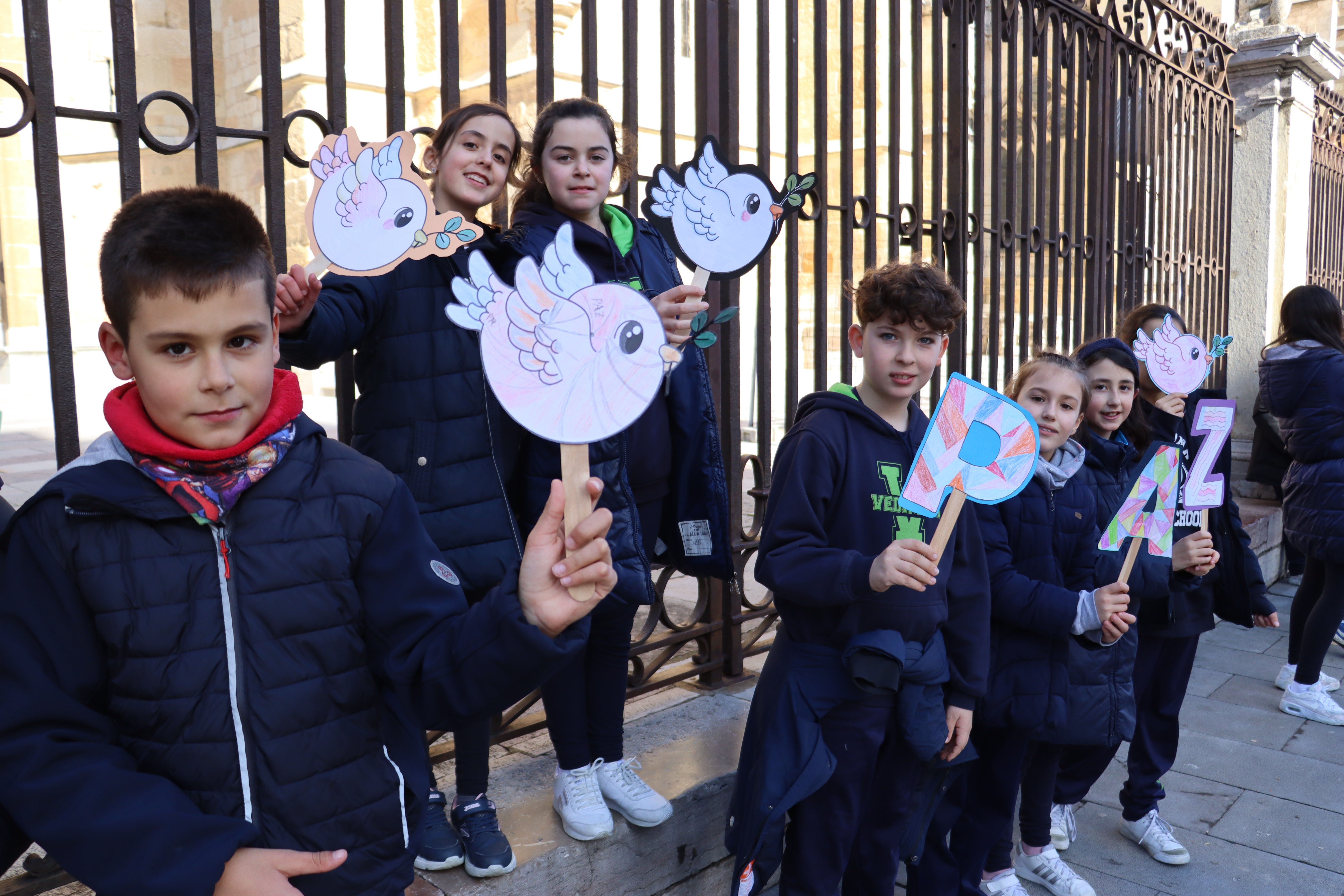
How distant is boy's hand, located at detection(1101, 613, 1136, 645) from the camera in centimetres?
246

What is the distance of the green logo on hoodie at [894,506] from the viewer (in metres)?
2.18

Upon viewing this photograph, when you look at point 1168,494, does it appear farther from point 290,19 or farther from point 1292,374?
point 290,19

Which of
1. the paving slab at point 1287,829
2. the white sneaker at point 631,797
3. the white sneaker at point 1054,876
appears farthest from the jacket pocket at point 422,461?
the paving slab at point 1287,829

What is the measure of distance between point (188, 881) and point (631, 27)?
2.58 metres

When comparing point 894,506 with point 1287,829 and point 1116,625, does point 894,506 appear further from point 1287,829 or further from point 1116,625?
point 1287,829

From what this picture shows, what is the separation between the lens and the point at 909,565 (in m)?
1.93

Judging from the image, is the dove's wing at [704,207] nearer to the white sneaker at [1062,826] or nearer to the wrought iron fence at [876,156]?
the wrought iron fence at [876,156]

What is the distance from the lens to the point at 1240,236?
7074 millimetres

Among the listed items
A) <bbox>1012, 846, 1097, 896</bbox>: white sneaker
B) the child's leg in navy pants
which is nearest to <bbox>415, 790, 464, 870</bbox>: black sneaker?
the child's leg in navy pants

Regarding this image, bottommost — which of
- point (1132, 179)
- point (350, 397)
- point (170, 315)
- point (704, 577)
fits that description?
point (704, 577)

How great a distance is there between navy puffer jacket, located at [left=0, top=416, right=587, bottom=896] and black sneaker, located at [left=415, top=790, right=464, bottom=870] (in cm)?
76

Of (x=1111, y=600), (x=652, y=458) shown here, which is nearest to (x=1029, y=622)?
(x=1111, y=600)

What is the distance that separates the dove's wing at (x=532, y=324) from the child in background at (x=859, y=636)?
1.02m

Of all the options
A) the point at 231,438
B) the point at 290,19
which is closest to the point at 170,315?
the point at 231,438
